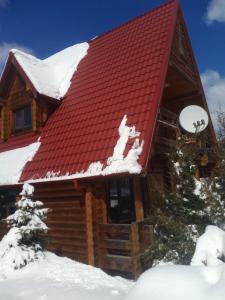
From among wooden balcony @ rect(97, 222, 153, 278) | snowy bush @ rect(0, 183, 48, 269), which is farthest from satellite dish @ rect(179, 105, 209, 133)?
snowy bush @ rect(0, 183, 48, 269)

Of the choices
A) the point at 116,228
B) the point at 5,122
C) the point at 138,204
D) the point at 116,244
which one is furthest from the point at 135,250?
the point at 5,122

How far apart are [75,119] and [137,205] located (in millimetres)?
3822

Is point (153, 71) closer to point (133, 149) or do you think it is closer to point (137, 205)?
point (133, 149)

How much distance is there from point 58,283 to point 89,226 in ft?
7.20

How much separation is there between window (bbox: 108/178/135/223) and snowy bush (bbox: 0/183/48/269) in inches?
130

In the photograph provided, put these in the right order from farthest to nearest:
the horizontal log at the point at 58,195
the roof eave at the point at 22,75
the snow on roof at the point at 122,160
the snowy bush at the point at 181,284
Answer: the roof eave at the point at 22,75 → the horizontal log at the point at 58,195 → the snow on roof at the point at 122,160 → the snowy bush at the point at 181,284

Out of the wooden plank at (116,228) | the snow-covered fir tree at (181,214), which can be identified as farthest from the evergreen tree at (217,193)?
the wooden plank at (116,228)

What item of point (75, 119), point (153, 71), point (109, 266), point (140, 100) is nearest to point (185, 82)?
point (153, 71)

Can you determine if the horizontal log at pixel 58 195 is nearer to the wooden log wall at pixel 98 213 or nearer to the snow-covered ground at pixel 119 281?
the wooden log wall at pixel 98 213

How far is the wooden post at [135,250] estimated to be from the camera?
7.59 meters

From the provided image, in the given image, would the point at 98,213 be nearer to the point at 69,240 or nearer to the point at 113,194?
the point at 69,240

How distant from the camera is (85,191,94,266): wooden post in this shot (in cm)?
834

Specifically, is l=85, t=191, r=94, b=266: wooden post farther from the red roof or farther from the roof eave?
the roof eave

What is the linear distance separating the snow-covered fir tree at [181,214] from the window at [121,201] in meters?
3.95
